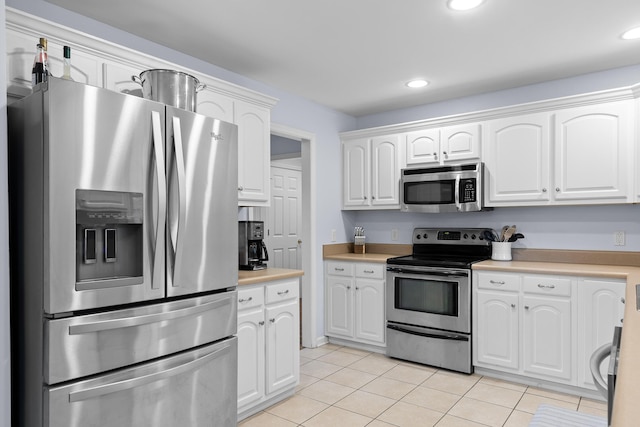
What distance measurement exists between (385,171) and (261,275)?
6.49 ft

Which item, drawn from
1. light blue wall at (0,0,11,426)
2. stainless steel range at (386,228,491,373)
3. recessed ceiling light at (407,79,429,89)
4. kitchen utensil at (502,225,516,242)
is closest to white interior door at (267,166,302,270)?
stainless steel range at (386,228,491,373)

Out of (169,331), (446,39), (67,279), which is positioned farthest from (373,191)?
(67,279)

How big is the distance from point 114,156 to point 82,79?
0.66 metres

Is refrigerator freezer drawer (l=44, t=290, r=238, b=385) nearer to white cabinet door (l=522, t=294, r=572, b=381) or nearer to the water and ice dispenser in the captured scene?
the water and ice dispenser

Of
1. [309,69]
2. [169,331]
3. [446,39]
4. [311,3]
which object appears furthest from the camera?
[309,69]

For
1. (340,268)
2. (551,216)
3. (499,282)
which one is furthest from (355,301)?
(551,216)

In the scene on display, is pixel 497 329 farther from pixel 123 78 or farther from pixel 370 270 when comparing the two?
pixel 123 78

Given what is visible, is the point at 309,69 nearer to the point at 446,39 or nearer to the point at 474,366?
the point at 446,39

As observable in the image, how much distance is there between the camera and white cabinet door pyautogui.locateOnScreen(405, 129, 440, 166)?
13.2 ft

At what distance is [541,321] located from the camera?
3205 millimetres

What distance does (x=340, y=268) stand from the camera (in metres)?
4.30

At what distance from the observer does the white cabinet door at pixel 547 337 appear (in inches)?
122

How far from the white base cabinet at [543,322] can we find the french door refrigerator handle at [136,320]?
7.44 feet

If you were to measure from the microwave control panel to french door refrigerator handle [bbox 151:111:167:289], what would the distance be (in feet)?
8.71
